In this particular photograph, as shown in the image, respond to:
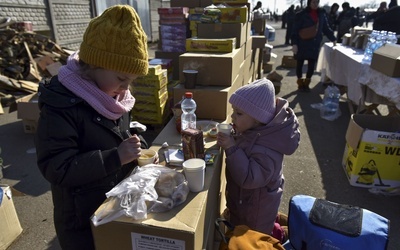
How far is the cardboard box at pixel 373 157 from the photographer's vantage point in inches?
119

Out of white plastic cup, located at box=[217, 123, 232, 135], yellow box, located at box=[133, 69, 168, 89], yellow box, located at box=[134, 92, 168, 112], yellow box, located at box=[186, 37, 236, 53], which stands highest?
yellow box, located at box=[186, 37, 236, 53]

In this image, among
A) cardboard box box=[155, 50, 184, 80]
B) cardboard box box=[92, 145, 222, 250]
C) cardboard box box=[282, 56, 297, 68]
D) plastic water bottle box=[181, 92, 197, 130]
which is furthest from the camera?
cardboard box box=[282, 56, 297, 68]

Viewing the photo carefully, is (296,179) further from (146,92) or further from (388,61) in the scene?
(146,92)

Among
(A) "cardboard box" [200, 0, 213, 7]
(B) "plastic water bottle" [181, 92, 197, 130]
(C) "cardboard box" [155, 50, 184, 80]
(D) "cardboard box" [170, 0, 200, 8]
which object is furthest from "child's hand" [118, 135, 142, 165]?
(D) "cardboard box" [170, 0, 200, 8]

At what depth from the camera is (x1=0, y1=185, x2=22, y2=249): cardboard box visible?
2.30 m

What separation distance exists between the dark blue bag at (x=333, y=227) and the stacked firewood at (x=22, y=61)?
6325mm

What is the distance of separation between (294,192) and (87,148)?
98.7 inches

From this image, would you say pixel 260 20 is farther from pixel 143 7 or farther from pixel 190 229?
pixel 143 7

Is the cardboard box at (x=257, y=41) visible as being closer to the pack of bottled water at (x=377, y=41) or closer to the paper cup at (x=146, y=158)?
the pack of bottled water at (x=377, y=41)

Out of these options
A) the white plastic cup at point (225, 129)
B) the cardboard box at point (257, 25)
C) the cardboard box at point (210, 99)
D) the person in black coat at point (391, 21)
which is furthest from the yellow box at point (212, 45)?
the person in black coat at point (391, 21)

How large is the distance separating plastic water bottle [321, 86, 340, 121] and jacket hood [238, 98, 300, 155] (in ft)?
12.9

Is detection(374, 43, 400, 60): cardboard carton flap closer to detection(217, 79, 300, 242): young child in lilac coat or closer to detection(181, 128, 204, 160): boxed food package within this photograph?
detection(217, 79, 300, 242): young child in lilac coat

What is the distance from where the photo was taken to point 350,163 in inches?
132

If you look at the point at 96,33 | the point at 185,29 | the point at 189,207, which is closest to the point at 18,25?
the point at 185,29
